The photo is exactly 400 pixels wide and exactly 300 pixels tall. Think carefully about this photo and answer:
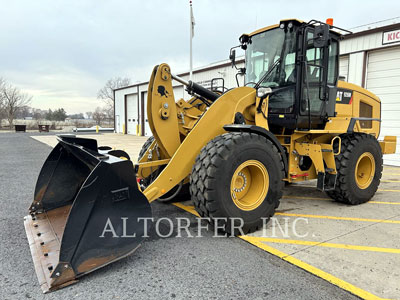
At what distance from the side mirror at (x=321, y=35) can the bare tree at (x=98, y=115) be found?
5327cm

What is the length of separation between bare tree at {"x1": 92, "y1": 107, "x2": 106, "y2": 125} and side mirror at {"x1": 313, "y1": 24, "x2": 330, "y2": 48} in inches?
2097

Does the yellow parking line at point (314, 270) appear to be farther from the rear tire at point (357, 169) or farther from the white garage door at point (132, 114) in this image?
the white garage door at point (132, 114)

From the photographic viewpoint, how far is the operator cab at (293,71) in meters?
4.20

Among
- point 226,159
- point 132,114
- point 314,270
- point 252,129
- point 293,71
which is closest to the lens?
point 314,270

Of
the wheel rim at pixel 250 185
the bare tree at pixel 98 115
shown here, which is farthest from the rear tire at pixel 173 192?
the bare tree at pixel 98 115

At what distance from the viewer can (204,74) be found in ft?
55.7

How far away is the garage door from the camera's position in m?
8.99

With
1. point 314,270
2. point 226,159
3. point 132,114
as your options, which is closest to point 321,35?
point 226,159

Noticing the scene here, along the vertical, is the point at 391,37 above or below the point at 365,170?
above

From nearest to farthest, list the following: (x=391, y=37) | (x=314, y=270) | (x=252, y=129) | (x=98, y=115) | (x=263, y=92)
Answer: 1. (x=314, y=270)
2. (x=252, y=129)
3. (x=263, y=92)
4. (x=391, y=37)
5. (x=98, y=115)

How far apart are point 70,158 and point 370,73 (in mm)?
9723

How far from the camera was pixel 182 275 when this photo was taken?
8.74 ft

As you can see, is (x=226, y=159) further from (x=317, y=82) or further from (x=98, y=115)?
(x=98, y=115)

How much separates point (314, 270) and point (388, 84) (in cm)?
873
